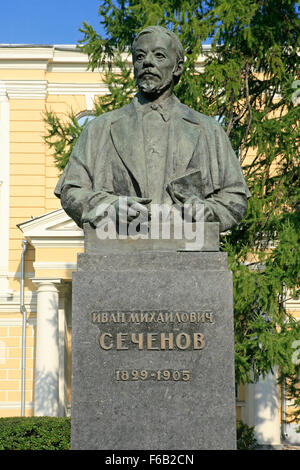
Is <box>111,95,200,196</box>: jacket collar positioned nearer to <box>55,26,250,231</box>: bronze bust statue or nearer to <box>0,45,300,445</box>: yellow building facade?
<box>55,26,250,231</box>: bronze bust statue

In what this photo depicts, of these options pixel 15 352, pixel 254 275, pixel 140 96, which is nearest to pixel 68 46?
pixel 15 352

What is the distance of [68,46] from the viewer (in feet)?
84.6

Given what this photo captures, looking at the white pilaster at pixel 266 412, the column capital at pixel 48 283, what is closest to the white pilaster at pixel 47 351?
the column capital at pixel 48 283

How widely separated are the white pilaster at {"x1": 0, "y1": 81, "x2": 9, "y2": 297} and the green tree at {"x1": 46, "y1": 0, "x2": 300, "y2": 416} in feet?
33.6

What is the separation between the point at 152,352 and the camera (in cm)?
530

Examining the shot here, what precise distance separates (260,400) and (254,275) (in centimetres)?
770

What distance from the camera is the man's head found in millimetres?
5863

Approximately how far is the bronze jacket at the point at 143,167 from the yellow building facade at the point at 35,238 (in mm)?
15451

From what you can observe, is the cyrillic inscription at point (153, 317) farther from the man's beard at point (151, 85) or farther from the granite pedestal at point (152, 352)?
the man's beard at point (151, 85)

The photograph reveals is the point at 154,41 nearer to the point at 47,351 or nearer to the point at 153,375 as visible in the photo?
the point at 153,375
